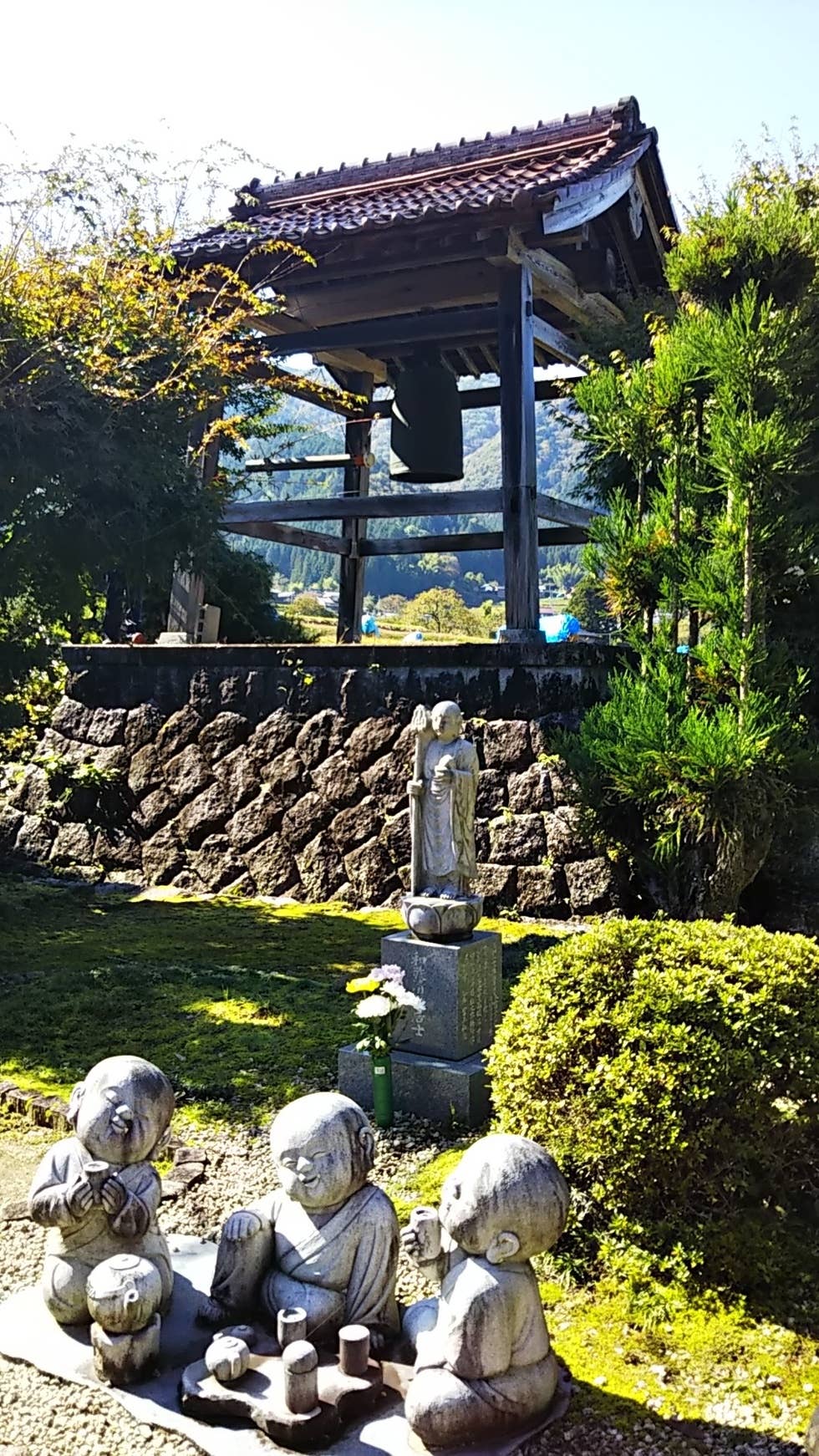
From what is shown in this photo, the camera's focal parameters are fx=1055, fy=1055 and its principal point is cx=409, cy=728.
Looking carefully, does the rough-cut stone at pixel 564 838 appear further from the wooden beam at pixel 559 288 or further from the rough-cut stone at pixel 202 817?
the wooden beam at pixel 559 288

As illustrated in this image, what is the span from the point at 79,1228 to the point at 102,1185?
0.21 metres

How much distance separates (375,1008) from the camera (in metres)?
4.91

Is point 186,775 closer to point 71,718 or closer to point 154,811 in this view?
point 154,811

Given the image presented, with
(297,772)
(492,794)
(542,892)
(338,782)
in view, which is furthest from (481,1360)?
(297,772)

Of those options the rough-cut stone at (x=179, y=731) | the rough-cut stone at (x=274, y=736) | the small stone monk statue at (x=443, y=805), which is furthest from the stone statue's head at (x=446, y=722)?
the rough-cut stone at (x=179, y=731)

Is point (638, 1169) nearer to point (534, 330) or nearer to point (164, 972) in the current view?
point (164, 972)

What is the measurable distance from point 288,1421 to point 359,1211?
0.57m

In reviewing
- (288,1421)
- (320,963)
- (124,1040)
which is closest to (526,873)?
(320,963)

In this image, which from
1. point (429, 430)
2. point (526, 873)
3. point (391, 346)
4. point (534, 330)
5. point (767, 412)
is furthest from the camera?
point (391, 346)

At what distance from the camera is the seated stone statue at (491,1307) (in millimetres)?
2754

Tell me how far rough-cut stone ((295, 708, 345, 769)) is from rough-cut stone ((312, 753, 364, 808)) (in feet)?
0.31

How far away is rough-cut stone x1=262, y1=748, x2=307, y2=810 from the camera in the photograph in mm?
10414

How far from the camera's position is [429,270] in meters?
10.1

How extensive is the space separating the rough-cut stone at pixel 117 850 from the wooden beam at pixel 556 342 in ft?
21.5
